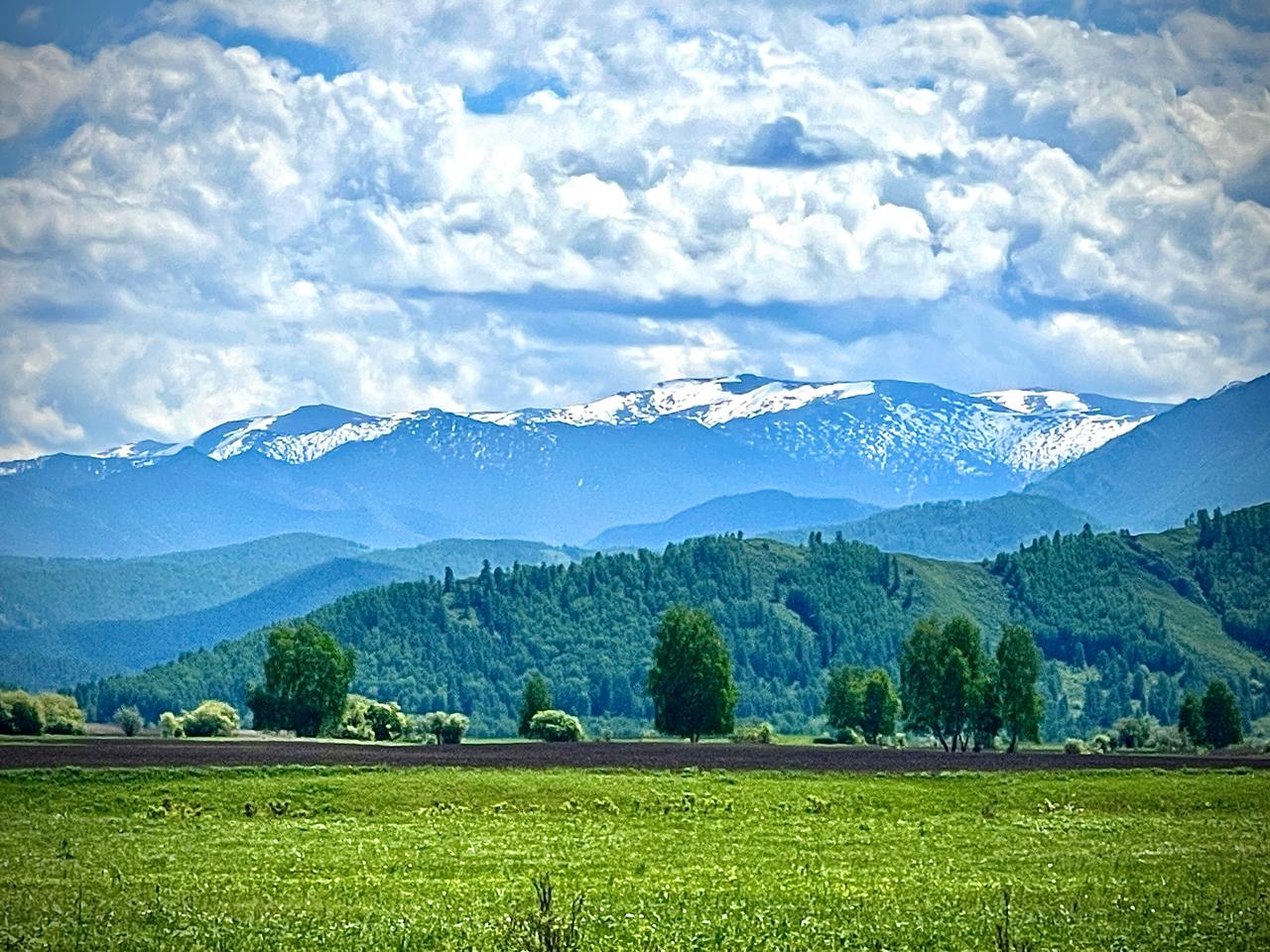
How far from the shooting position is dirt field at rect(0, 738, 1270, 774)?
79625 millimetres

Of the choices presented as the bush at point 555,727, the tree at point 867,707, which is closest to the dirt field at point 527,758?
the bush at point 555,727

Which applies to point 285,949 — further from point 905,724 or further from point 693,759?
point 905,724

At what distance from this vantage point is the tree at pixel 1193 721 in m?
170

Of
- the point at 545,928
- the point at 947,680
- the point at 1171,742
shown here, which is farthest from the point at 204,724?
the point at 1171,742

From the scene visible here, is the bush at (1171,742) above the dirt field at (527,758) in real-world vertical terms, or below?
below

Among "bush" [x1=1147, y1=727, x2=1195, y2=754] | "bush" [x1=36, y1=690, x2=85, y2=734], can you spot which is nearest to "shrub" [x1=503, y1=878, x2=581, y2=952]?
"bush" [x1=36, y1=690, x2=85, y2=734]

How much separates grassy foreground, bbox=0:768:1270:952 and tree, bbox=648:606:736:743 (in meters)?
60.7

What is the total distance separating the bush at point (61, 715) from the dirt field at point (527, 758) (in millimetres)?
15738

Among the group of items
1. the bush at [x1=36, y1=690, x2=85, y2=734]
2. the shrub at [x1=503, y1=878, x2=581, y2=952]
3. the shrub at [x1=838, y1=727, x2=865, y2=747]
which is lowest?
the shrub at [x1=503, y1=878, x2=581, y2=952]

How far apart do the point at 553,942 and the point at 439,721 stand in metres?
102

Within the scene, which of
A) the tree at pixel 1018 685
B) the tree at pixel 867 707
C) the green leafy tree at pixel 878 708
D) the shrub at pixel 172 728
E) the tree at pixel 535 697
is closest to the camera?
the shrub at pixel 172 728

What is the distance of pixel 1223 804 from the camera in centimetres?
6931

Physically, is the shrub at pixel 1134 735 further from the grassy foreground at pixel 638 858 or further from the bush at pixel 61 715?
the bush at pixel 61 715

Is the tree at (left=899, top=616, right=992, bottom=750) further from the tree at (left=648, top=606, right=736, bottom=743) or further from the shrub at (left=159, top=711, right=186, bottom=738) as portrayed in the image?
the shrub at (left=159, top=711, right=186, bottom=738)
